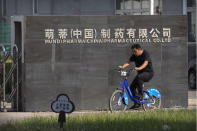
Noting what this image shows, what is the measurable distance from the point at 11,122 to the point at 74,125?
152 cm

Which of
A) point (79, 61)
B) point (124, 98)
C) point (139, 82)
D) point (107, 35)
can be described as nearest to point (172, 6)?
point (107, 35)

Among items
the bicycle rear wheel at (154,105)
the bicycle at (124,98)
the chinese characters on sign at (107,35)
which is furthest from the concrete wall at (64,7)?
the bicycle at (124,98)

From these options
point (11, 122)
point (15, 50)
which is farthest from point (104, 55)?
point (11, 122)

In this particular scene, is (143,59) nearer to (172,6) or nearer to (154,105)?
(154,105)

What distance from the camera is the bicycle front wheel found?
→ 1609cm

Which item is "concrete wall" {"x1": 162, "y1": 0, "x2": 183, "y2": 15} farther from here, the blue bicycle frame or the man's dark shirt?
the man's dark shirt

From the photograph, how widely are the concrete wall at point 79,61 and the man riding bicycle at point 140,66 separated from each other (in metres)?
1.10

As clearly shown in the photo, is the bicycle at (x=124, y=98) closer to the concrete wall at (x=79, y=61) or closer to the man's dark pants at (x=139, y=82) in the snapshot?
the man's dark pants at (x=139, y=82)

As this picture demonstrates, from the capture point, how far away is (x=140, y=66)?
16094mm

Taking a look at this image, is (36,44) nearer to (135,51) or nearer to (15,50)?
(15,50)

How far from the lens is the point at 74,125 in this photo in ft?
41.6

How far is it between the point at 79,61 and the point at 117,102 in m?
1.79

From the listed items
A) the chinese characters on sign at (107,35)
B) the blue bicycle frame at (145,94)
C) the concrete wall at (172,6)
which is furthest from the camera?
the concrete wall at (172,6)

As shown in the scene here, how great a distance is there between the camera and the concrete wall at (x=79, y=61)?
1720 centimetres
